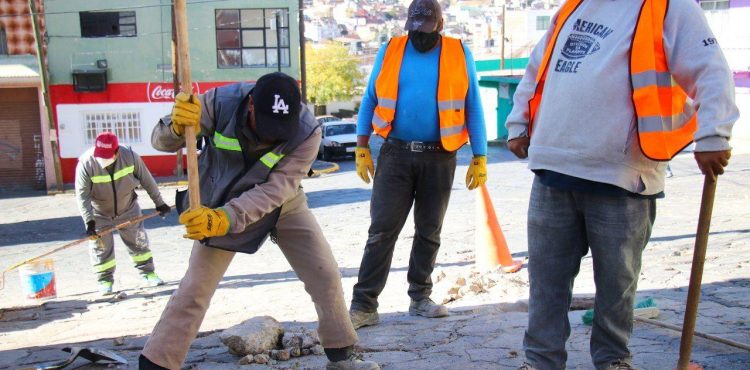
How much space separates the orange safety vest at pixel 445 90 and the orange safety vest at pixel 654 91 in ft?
6.63

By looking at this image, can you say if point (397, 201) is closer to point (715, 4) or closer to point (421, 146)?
point (421, 146)

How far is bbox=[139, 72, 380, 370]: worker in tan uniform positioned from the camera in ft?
12.8

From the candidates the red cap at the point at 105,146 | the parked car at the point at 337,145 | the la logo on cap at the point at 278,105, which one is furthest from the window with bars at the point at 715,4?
the la logo on cap at the point at 278,105

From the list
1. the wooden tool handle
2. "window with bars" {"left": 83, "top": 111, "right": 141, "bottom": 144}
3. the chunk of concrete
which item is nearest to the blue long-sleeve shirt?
the chunk of concrete

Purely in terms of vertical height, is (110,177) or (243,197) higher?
(243,197)

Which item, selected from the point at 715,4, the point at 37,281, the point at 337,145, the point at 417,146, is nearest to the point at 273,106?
the point at 417,146

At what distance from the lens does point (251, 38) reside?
28203mm

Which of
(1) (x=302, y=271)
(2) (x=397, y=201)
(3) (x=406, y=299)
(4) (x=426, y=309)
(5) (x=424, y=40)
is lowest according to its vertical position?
(3) (x=406, y=299)

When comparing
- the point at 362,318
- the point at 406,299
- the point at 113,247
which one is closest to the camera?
the point at 362,318

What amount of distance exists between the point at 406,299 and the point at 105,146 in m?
3.88

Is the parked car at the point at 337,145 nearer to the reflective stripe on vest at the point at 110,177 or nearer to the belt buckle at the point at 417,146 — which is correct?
the reflective stripe on vest at the point at 110,177

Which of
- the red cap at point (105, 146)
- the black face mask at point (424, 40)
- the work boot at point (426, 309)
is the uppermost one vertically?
the black face mask at point (424, 40)

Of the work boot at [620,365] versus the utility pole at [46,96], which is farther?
the utility pole at [46,96]

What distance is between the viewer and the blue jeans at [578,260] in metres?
3.42
